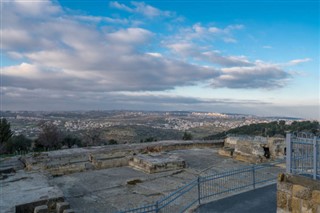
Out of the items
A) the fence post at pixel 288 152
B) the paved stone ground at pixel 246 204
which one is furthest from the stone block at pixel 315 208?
the paved stone ground at pixel 246 204

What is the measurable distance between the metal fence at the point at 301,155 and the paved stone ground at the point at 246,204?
2.81 meters

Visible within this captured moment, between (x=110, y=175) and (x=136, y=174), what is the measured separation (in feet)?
4.32

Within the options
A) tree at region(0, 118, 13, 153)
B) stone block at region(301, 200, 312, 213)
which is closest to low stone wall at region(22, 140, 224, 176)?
stone block at region(301, 200, 312, 213)

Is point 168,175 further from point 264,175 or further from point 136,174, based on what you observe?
point 264,175

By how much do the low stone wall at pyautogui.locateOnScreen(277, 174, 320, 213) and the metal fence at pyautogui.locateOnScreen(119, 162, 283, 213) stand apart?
3078 mm

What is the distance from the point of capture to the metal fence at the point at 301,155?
5.78 meters

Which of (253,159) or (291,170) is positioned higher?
Answer: (291,170)

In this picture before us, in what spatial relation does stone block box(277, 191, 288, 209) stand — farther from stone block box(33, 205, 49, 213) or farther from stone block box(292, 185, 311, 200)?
stone block box(33, 205, 49, 213)

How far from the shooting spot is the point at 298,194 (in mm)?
5770

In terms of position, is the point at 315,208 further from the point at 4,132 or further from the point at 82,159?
the point at 4,132

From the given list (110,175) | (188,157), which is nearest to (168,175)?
(110,175)

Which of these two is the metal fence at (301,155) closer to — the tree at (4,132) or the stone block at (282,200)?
the stone block at (282,200)

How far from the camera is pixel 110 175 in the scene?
46.1ft

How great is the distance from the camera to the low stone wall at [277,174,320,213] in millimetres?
5484
